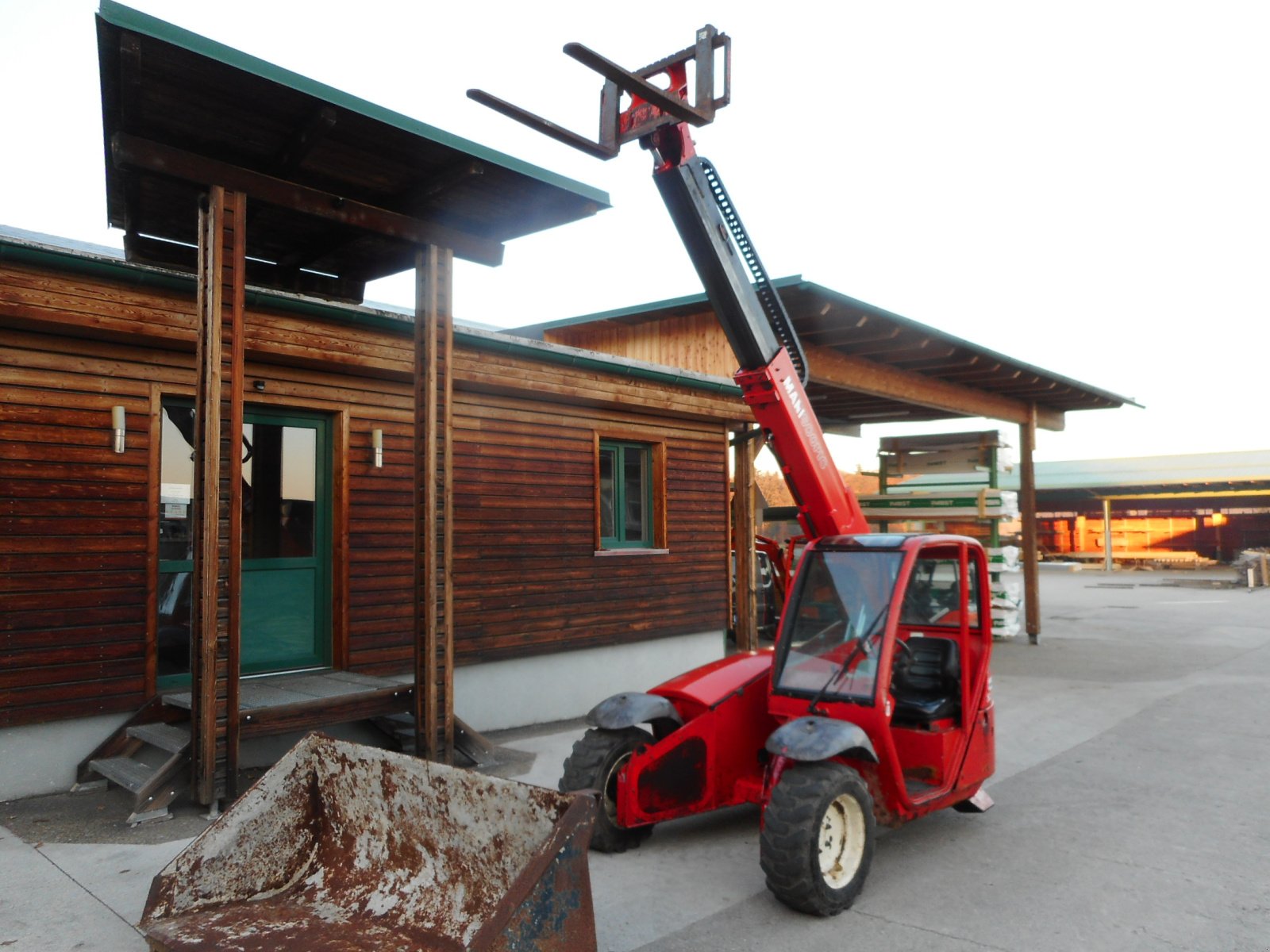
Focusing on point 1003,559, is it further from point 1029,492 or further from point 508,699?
point 508,699

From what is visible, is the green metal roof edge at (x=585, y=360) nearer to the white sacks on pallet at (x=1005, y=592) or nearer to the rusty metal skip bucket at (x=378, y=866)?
the rusty metal skip bucket at (x=378, y=866)

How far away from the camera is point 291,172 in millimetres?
5832

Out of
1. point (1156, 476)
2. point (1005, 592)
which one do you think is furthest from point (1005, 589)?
point (1156, 476)

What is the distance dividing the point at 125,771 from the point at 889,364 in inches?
369

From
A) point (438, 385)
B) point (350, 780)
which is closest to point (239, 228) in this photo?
point (438, 385)

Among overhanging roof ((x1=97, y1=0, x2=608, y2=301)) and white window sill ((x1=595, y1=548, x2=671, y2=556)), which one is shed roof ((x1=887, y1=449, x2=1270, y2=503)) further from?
overhanging roof ((x1=97, y1=0, x2=608, y2=301))

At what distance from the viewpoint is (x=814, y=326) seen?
977cm

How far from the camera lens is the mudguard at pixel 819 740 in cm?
442

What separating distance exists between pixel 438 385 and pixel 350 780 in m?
3.12

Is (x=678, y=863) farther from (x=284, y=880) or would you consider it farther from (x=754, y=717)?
(x=284, y=880)

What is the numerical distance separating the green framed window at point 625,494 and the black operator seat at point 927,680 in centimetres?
430

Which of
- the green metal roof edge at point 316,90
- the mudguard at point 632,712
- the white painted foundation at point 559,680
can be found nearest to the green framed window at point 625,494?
the white painted foundation at point 559,680

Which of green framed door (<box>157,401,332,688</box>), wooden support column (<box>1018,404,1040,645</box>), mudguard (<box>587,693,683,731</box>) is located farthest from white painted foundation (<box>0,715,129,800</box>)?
wooden support column (<box>1018,404,1040,645</box>)

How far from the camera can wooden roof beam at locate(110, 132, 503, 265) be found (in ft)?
17.3
